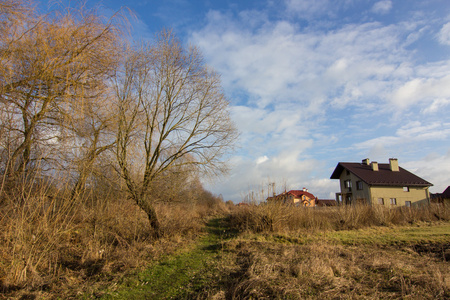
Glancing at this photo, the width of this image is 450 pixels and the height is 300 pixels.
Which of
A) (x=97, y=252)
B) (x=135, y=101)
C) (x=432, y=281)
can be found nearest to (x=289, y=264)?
(x=432, y=281)

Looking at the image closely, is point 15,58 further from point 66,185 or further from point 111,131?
point 111,131

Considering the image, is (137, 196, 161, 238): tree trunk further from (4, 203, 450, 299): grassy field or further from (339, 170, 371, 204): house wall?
(339, 170, 371, 204): house wall

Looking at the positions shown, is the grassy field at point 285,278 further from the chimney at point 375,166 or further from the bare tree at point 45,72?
the chimney at point 375,166

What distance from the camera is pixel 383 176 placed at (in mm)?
30734

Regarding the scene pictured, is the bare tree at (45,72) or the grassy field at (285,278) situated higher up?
the bare tree at (45,72)

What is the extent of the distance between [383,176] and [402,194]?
2.77 meters

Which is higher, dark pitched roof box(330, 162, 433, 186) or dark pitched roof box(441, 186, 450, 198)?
dark pitched roof box(330, 162, 433, 186)

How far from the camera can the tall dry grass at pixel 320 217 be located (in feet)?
33.8

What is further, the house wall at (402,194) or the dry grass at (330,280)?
the house wall at (402,194)

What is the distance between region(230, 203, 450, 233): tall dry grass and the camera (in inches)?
405

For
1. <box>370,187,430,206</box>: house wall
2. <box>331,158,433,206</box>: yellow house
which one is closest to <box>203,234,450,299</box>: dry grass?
<box>331,158,433,206</box>: yellow house

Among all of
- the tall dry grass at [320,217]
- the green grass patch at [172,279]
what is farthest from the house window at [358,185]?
the green grass patch at [172,279]

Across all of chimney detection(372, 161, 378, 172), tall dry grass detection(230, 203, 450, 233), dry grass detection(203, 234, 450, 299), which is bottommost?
dry grass detection(203, 234, 450, 299)

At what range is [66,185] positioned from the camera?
465 centimetres
